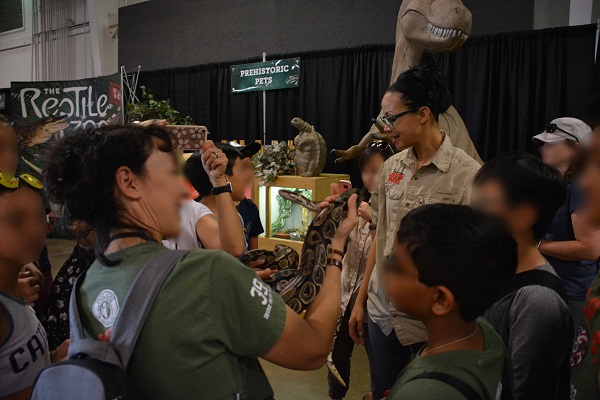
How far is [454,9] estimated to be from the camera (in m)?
3.68

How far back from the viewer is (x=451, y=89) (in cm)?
571

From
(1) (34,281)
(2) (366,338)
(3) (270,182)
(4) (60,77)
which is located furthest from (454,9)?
(4) (60,77)

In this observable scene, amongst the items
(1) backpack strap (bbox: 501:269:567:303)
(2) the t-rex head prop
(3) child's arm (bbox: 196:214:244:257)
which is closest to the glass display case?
(2) the t-rex head prop

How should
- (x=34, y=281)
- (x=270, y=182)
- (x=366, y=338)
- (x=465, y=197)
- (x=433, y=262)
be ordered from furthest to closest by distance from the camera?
1. (x=270, y=182)
2. (x=366, y=338)
3. (x=465, y=197)
4. (x=34, y=281)
5. (x=433, y=262)

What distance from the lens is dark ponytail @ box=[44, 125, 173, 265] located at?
109cm

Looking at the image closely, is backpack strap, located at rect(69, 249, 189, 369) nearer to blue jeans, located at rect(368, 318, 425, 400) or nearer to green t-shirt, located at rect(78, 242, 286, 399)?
green t-shirt, located at rect(78, 242, 286, 399)

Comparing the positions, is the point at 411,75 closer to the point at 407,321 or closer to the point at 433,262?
the point at 407,321

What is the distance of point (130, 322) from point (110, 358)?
0.08 metres

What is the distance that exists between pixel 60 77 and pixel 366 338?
10.9 m

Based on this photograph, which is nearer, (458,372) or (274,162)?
(458,372)

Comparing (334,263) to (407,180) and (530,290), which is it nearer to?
(530,290)

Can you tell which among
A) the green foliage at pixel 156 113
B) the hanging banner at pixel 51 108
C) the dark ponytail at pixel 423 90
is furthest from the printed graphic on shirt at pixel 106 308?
the hanging banner at pixel 51 108

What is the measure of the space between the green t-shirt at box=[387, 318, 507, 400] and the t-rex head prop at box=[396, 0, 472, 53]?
3.14 meters

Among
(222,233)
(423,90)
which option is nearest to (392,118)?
(423,90)
